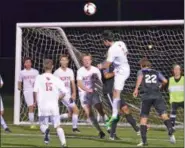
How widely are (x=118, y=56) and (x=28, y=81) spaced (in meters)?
4.30

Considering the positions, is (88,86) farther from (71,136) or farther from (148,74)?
(148,74)

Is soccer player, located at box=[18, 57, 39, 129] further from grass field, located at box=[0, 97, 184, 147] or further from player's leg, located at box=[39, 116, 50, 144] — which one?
player's leg, located at box=[39, 116, 50, 144]

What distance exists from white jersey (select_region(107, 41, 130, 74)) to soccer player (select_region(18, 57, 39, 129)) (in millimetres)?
3833

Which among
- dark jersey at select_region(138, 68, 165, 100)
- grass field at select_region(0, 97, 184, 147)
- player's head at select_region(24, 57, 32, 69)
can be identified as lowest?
grass field at select_region(0, 97, 184, 147)

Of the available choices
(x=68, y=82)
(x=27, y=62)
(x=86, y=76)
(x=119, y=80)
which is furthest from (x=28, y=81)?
(x=119, y=80)

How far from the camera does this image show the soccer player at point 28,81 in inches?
715

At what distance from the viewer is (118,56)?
14.7m

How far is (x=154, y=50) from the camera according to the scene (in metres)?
21.1

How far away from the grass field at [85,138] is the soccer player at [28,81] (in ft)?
1.43

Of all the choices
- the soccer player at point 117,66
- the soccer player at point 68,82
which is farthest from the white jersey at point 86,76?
the soccer player at point 117,66

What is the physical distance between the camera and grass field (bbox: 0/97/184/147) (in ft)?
46.3

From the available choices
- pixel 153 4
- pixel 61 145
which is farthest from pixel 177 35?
pixel 153 4

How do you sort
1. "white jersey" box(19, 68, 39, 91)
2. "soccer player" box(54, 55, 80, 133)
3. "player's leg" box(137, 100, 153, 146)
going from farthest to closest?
"white jersey" box(19, 68, 39, 91), "soccer player" box(54, 55, 80, 133), "player's leg" box(137, 100, 153, 146)

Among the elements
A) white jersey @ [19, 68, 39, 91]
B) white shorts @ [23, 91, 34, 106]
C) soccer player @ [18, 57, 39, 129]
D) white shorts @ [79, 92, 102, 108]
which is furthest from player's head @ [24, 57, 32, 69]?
white shorts @ [79, 92, 102, 108]
